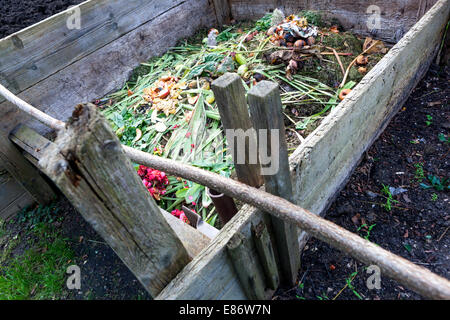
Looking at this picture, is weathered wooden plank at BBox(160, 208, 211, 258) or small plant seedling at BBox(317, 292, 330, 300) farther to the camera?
small plant seedling at BBox(317, 292, 330, 300)

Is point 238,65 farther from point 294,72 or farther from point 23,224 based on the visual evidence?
point 23,224

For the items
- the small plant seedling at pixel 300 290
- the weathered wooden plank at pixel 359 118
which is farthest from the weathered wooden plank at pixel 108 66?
the small plant seedling at pixel 300 290

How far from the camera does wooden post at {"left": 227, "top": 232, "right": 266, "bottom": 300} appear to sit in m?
1.27

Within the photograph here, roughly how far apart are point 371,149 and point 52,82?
3132mm

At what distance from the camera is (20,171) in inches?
104

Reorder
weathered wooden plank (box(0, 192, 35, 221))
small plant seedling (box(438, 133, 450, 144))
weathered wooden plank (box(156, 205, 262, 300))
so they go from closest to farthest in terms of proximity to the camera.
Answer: weathered wooden plank (box(156, 205, 262, 300)) < small plant seedling (box(438, 133, 450, 144)) < weathered wooden plank (box(0, 192, 35, 221))

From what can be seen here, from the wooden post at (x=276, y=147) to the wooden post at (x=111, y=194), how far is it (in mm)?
500

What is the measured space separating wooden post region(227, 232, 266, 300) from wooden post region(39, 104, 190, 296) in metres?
0.24

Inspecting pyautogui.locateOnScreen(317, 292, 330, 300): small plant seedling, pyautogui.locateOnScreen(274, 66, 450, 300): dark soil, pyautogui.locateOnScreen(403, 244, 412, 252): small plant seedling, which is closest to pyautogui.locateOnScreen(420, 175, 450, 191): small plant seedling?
pyautogui.locateOnScreen(274, 66, 450, 300): dark soil

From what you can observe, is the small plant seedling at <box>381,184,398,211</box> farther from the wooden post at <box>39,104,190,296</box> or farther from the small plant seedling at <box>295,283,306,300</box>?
the wooden post at <box>39,104,190,296</box>

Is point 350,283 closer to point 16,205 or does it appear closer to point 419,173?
point 419,173

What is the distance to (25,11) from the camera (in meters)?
4.11

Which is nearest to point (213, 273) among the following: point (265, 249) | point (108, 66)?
point (265, 249)
